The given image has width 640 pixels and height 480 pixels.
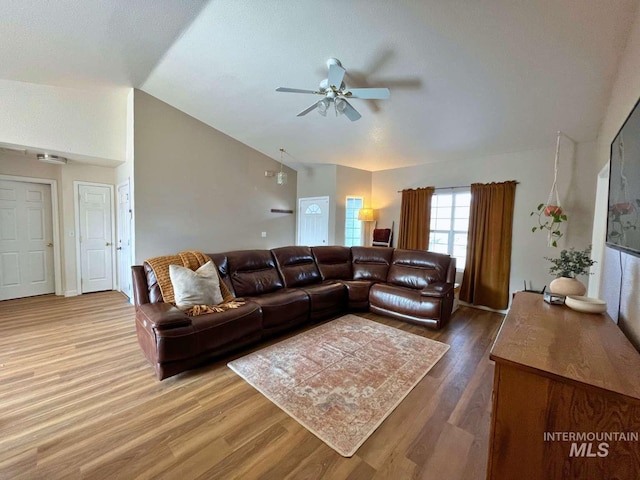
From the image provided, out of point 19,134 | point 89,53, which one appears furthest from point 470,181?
point 19,134

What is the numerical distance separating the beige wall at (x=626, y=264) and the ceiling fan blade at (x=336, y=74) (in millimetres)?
1985

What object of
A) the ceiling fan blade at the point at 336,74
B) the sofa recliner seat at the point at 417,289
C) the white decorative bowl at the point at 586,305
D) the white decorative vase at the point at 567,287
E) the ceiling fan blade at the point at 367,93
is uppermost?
the ceiling fan blade at the point at 336,74

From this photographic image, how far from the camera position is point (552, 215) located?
3.50m

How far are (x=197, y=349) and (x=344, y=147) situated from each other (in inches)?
153

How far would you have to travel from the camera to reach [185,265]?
116 inches

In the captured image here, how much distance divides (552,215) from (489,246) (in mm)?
931

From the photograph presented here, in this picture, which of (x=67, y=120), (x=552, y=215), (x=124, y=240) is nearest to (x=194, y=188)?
(x=124, y=240)

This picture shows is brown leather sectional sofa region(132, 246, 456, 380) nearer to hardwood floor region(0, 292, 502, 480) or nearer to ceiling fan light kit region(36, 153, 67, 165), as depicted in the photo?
hardwood floor region(0, 292, 502, 480)

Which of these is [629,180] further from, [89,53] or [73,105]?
[73,105]

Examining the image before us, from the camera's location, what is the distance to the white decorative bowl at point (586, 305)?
1496mm

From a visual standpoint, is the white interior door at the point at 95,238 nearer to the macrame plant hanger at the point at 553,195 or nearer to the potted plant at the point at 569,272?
the potted plant at the point at 569,272

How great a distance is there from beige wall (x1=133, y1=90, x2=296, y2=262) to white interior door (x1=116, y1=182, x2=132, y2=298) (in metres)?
0.47

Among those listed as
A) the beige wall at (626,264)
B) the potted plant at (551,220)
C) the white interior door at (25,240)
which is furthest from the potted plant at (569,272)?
the white interior door at (25,240)

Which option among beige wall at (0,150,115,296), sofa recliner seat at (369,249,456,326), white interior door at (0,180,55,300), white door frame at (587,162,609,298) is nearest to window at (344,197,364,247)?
sofa recliner seat at (369,249,456,326)
